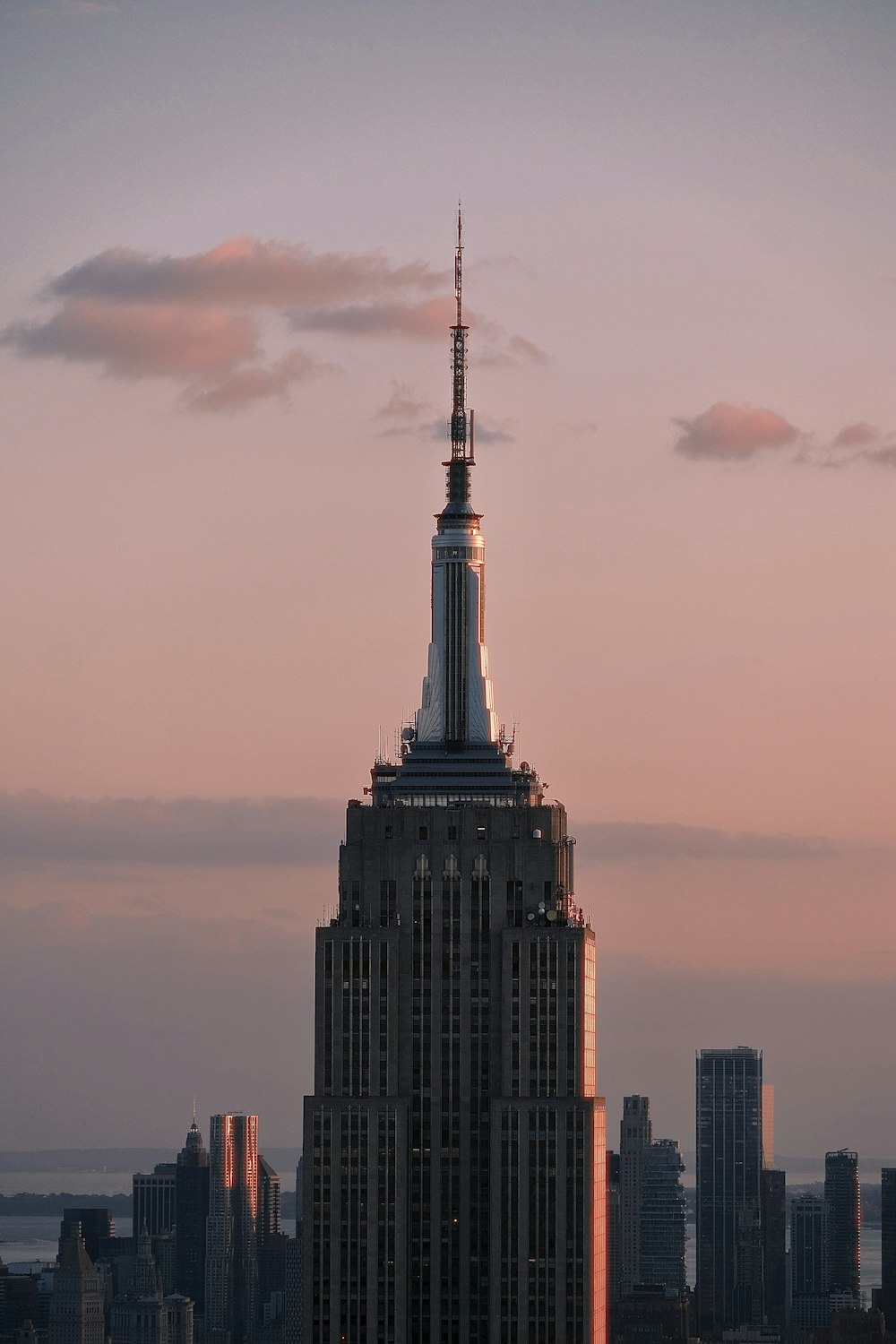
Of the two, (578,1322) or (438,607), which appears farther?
(438,607)

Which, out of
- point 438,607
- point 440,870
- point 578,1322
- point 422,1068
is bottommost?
point 578,1322

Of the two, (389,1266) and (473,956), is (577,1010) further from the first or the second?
(389,1266)

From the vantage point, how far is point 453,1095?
148750 millimetres

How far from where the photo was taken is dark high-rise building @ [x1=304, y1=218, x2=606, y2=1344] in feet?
484

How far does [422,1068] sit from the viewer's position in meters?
149

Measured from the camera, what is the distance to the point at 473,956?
14912 centimetres

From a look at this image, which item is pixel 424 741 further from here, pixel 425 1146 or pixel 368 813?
pixel 425 1146

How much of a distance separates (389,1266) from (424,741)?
2594cm

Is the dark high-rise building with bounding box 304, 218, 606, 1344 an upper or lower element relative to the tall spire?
lower

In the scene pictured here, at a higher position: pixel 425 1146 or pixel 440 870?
pixel 440 870

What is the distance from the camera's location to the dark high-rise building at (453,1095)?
147 m

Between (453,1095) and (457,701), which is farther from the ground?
(457,701)

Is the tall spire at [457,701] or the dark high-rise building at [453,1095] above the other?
the tall spire at [457,701]

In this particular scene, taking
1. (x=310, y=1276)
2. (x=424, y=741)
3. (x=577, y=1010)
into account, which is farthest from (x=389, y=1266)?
(x=424, y=741)
